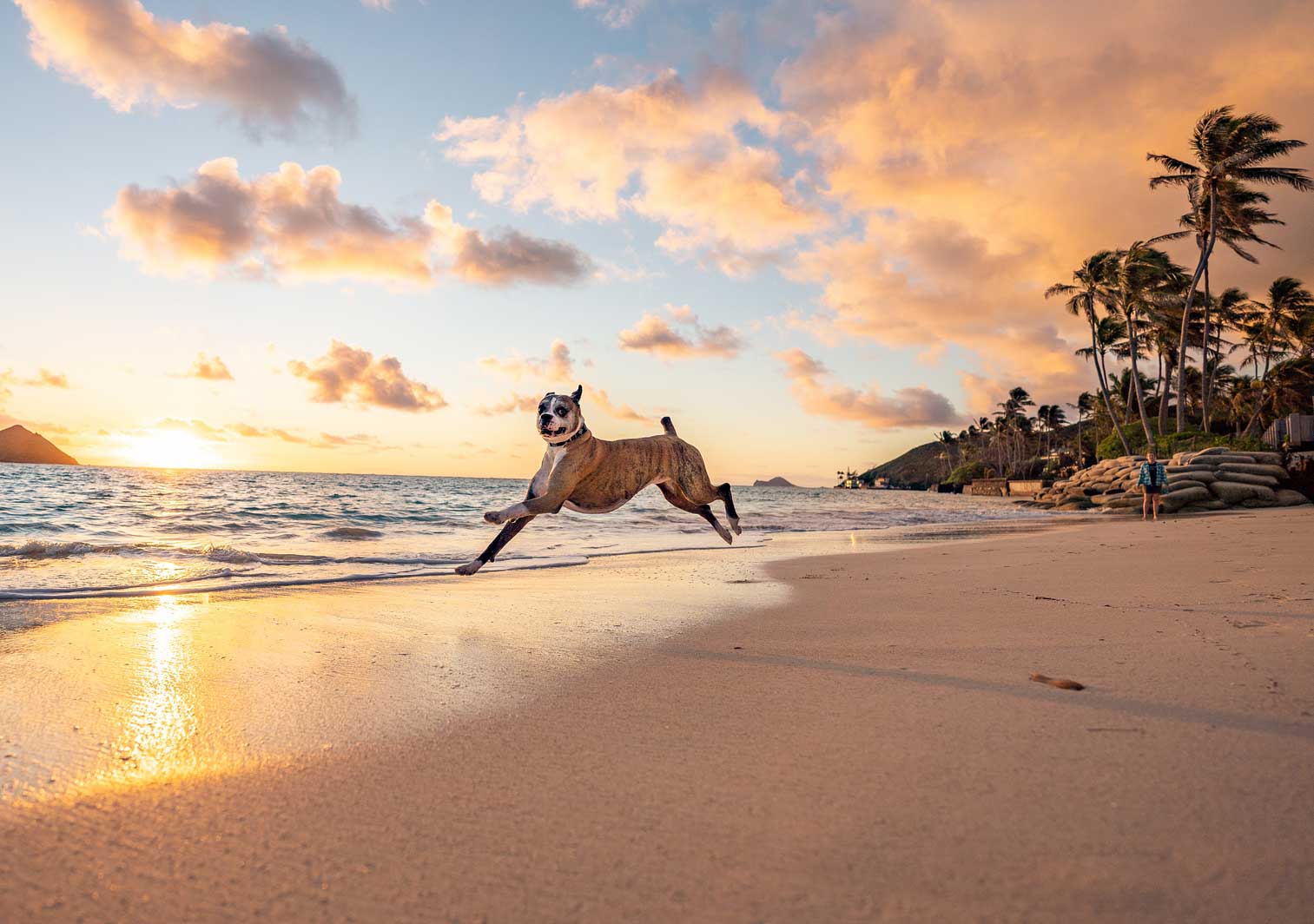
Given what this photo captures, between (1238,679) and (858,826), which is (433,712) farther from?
(1238,679)

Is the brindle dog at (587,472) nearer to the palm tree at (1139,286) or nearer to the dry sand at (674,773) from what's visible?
the dry sand at (674,773)

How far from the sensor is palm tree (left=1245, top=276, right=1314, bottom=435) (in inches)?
1727

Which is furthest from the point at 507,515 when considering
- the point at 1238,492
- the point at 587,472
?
the point at 1238,492

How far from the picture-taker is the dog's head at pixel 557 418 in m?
5.52

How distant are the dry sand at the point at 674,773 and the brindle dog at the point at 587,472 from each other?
1.75 meters

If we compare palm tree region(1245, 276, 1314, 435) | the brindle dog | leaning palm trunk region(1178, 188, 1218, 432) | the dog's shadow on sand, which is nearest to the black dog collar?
the brindle dog

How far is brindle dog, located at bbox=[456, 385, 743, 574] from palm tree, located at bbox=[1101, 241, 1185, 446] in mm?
37639

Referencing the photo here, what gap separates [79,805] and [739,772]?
1730 mm

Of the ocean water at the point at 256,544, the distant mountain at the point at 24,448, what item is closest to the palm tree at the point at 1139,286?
the ocean water at the point at 256,544

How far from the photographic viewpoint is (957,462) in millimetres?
133750

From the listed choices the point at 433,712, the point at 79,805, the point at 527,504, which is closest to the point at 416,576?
the point at 527,504

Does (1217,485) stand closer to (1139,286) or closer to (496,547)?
(1139,286)

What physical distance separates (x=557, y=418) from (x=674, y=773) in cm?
387

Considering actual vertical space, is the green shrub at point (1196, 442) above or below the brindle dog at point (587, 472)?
above
